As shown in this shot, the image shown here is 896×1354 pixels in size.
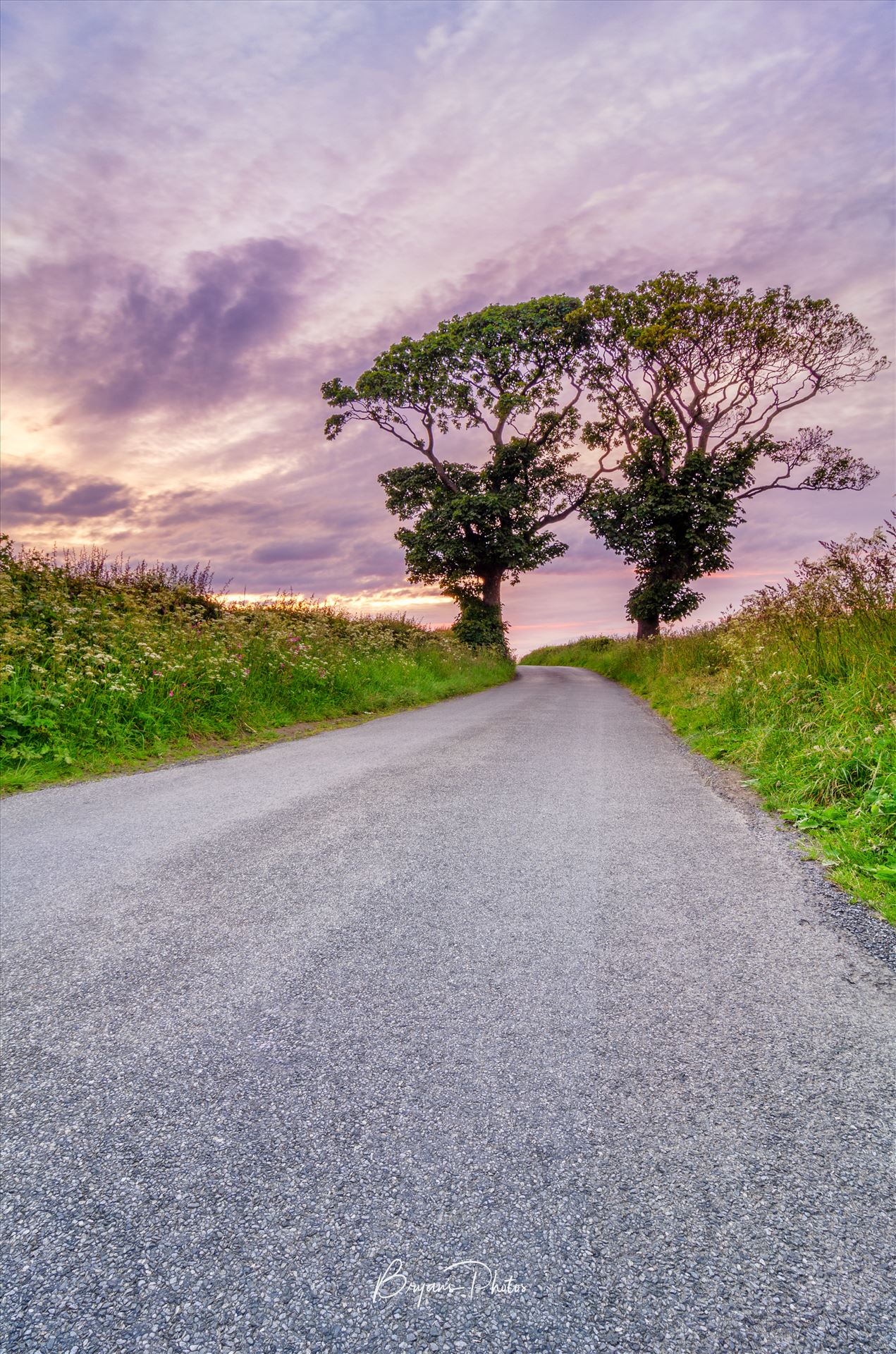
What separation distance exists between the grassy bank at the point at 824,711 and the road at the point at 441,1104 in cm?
51

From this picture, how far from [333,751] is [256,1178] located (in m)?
5.42

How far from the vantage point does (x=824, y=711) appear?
5535 millimetres

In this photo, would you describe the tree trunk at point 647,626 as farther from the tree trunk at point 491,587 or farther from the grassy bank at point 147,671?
the grassy bank at point 147,671

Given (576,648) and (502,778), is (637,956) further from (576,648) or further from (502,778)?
(576,648)

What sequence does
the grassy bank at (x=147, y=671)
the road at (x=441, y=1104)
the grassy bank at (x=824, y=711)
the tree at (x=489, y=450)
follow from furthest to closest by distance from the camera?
the tree at (x=489, y=450)
the grassy bank at (x=147, y=671)
the grassy bank at (x=824, y=711)
the road at (x=441, y=1104)

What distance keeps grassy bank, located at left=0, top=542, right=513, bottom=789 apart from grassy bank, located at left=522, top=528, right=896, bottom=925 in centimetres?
524


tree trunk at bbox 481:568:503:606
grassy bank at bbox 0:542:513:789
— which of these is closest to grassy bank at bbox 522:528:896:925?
grassy bank at bbox 0:542:513:789

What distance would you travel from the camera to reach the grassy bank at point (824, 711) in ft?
12.5

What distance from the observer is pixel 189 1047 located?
2.03 meters

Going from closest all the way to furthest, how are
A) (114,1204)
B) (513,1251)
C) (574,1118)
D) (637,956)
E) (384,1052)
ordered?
(513,1251) → (114,1204) → (574,1118) → (384,1052) → (637,956)

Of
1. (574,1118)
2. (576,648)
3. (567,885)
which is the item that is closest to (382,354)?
(576,648)

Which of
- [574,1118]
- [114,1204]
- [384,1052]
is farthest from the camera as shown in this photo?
[384,1052]

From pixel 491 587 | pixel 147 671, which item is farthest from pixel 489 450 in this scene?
pixel 147 671

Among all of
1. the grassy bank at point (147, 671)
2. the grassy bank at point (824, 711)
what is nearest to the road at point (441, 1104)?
the grassy bank at point (824, 711)
